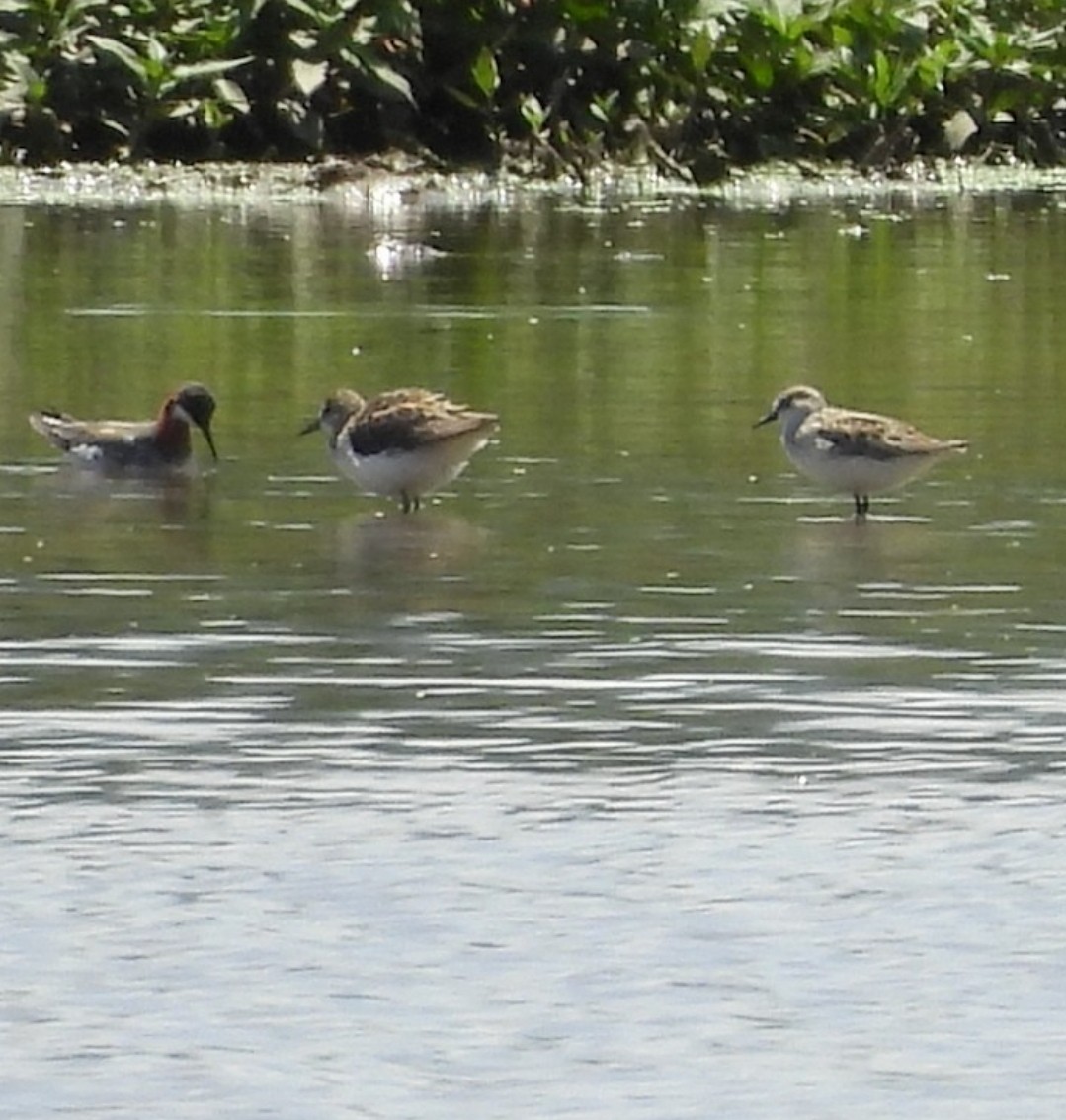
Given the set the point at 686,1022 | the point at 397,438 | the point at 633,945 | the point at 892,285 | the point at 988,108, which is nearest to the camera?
the point at 686,1022

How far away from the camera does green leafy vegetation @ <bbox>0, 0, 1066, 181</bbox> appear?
3062cm

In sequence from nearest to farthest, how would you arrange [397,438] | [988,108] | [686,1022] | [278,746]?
[686,1022] → [278,746] → [397,438] → [988,108]

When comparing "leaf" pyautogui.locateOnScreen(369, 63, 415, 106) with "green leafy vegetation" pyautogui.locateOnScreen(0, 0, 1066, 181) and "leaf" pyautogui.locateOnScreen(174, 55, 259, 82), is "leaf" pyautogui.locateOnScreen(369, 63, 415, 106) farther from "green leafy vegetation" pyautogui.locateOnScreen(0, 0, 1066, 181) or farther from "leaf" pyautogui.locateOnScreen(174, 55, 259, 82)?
"leaf" pyautogui.locateOnScreen(174, 55, 259, 82)

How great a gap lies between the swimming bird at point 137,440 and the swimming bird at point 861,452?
215 centimetres

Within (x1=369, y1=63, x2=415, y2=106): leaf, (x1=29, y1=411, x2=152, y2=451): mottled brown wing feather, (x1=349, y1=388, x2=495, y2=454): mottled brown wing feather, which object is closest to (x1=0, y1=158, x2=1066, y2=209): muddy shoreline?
(x1=369, y1=63, x2=415, y2=106): leaf

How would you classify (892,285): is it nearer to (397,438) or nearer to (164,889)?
(397,438)

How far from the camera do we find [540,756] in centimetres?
931

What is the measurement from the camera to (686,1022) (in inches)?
281

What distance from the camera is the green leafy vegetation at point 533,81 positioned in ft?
100

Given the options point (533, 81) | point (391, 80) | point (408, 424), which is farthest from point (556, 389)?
point (533, 81)

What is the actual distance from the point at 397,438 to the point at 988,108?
20659 millimetres

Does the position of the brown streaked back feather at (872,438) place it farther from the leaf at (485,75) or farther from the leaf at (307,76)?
the leaf at (485,75)

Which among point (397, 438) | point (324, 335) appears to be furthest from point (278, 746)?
point (324, 335)

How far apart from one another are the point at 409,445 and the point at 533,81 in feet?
62.5
